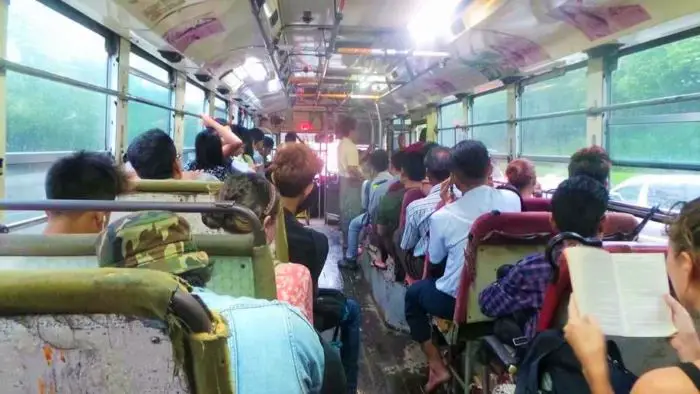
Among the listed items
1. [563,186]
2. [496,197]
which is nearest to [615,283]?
[563,186]

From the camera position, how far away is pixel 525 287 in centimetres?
196

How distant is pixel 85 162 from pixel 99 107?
2.05m

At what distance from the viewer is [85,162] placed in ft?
6.10

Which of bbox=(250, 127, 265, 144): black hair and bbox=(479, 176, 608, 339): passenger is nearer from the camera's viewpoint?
bbox=(479, 176, 608, 339): passenger

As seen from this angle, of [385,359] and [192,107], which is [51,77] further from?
[192,107]

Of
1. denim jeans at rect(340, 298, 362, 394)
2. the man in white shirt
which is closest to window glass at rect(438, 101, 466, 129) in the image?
the man in white shirt

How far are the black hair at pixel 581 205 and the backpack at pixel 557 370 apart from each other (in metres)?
0.45

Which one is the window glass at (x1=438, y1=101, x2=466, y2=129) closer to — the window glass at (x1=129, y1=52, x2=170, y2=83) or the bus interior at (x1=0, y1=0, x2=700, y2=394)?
the bus interior at (x1=0, y1=0, x2=700, y2=394)

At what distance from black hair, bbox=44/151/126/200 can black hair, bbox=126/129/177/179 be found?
962 millimetres

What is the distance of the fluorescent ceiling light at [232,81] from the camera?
681 cm

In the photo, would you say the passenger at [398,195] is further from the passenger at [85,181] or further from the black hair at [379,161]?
the passenger at [85,181]

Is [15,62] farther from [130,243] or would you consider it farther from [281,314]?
[281,314]

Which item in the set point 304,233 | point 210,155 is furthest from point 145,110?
point 304,233

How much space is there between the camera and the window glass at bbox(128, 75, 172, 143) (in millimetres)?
4129
